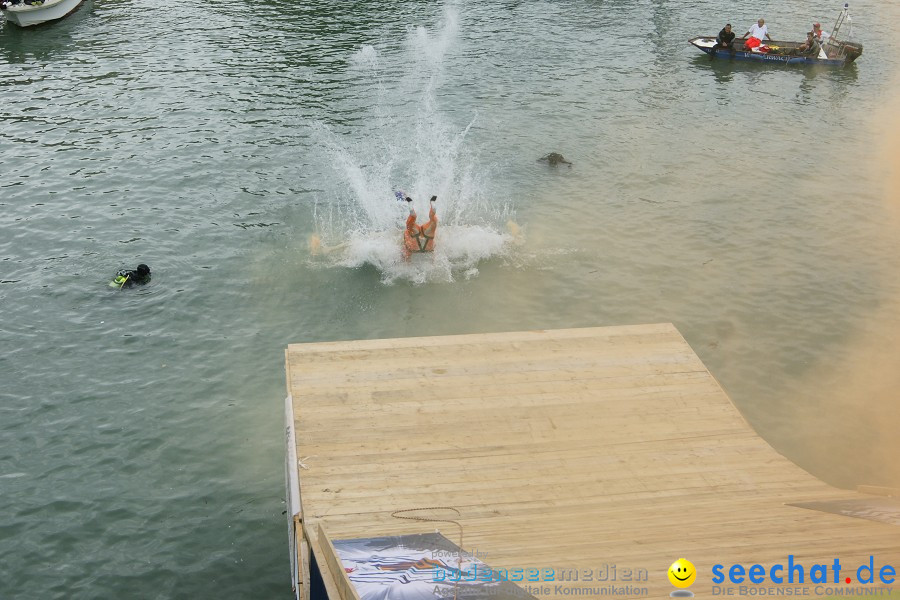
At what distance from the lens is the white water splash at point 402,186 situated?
2109cm

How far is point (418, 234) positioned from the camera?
20.5m

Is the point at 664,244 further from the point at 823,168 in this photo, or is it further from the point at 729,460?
the point at 729,460

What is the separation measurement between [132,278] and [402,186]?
8.16m

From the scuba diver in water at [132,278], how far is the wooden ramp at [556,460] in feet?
26.9

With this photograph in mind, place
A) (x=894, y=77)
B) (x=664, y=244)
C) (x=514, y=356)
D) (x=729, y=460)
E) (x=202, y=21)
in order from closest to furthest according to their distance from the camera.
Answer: (x=729, y=460), (x=514, y=356), (x=664, y=244), (x=894, y=77), (x=202, y=21)

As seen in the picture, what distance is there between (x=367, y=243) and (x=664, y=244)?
784cm

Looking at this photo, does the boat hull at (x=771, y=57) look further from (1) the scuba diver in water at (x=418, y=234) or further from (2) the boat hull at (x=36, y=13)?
(2) the boat hull at (x=36, y=13)

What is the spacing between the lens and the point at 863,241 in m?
22.7

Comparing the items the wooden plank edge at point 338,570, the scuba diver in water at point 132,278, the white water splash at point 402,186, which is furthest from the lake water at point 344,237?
the wooden plank edge at point 338,570

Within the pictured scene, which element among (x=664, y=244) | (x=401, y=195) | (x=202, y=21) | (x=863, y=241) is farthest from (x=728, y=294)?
(x=202, y=21)


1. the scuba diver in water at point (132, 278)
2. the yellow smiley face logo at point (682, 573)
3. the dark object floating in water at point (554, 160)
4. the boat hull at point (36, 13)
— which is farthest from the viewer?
the boat hull at point (36, 13)

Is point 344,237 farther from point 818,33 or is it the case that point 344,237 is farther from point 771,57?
point 818,33

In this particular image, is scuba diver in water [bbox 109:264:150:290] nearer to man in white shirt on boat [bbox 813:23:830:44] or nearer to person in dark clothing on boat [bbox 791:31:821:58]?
person in dark clothing on boat [bbox 791:31:821:58]

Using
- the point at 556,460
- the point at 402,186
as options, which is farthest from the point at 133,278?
the point at 556,460
